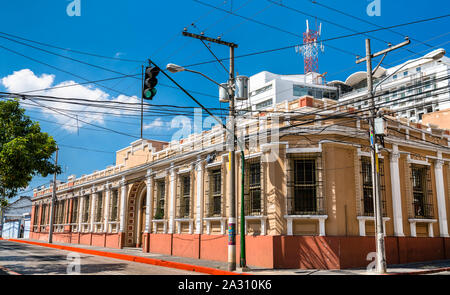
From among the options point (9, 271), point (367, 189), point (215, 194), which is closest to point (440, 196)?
point (367, 189)

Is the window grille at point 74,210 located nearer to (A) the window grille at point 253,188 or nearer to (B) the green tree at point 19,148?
(B) the green tree at point 19,148

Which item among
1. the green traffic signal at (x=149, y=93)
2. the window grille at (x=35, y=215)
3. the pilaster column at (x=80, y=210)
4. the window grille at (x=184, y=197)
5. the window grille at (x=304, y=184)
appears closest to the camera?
the green traffic signal at (x=149, y=93)

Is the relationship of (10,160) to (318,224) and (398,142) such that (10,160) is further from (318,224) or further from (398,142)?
(398,142)

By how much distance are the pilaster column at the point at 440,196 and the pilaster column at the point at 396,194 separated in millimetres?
3439

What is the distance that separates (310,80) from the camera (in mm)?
81500

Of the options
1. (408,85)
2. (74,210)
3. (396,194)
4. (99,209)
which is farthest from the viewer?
(408,85)

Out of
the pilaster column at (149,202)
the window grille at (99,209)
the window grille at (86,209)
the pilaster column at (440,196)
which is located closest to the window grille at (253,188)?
the pilaster column at (149,202)

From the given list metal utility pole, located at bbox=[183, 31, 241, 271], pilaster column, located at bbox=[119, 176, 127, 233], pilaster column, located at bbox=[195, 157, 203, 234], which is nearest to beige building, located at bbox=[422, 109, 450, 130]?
pilaster column, located at bbox=[195, 157, 203, 234]

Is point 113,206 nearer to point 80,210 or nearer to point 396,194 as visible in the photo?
point 80,210

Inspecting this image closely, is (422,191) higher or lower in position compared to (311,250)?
higher

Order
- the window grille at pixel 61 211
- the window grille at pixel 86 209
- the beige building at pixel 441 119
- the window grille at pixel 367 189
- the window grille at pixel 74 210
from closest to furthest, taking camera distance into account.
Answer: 1. the window grille at pixel 367 189
2. the beige building at pixel 441 119
3. the window grille at pixel 86 209
4. the window grille at pixel 74 210
5. the window grille at pixel 61 211

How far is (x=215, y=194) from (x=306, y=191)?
17.9ft

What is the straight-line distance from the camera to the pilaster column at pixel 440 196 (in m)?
20.8

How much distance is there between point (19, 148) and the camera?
17.9 m
